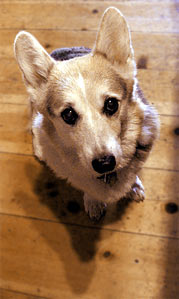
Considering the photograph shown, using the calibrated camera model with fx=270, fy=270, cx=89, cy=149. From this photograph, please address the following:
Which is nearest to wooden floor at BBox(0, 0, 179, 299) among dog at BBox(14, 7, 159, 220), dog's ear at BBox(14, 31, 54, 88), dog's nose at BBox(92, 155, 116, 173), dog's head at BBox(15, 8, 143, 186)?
dog at BBox(14, 7, 159, 220)

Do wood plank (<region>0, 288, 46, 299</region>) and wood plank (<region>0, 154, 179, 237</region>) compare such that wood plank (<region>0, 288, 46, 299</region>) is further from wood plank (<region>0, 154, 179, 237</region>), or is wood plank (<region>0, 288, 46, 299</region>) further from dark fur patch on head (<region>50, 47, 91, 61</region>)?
dark fur patch on head (<region>50, 47, 91, 61</region>)

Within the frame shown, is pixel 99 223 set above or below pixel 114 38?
below

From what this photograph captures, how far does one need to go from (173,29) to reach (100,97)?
1.34 meters

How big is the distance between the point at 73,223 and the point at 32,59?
Answer: 985 millimetres

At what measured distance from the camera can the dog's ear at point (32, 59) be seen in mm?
1138

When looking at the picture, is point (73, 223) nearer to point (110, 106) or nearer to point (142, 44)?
point (110, 106)

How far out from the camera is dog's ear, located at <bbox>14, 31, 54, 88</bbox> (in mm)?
1138

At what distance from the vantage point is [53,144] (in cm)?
133

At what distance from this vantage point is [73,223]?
1662mm

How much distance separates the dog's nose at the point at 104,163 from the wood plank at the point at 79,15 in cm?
146

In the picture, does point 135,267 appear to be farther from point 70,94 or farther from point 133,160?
point 70,94

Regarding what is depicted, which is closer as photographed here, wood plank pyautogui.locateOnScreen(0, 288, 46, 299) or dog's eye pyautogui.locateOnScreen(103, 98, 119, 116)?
dog's eye pyautogui.locateOnScreen(103, 98, 119, 116)

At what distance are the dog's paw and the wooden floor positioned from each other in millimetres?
61

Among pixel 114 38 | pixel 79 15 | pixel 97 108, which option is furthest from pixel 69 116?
pixel 79 15
